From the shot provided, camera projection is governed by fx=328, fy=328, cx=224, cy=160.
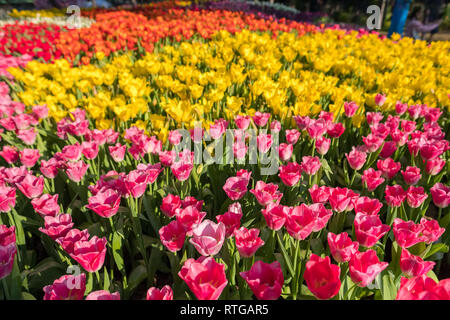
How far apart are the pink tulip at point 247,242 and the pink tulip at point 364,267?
300mm

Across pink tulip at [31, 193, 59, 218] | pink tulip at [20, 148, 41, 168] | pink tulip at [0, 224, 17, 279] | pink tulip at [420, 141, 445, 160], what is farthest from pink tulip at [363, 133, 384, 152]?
pink tulip at [20, 148, 41, 168]

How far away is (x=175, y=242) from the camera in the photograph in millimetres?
1210

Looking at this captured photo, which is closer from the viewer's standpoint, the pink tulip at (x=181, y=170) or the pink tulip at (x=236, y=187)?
the pink tulip at (x=236, y=187)

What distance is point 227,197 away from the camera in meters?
1.99

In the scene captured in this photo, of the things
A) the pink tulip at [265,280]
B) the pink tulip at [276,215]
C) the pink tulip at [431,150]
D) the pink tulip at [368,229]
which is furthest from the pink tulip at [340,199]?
the pink tulip at [431,150]

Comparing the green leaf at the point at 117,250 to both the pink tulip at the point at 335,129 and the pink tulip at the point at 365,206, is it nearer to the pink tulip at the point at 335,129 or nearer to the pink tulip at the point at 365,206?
the pink tulip at the point at 365,206

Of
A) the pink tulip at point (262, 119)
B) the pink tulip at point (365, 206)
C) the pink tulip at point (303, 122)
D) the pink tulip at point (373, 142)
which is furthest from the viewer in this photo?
the pink tulip at point (262, 119)

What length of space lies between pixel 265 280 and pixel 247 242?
0.16 meters

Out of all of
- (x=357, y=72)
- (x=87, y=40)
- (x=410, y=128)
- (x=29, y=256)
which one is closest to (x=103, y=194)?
(x=29, y=256)

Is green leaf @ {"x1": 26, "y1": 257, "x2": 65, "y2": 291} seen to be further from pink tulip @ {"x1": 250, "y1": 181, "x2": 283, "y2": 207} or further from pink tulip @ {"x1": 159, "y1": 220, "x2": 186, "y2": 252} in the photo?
pink tulip @ {"x1": 250, "y1": 181, "x2": 283, "y2": 207}

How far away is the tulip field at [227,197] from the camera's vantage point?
111 cm

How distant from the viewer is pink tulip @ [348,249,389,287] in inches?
39.8
